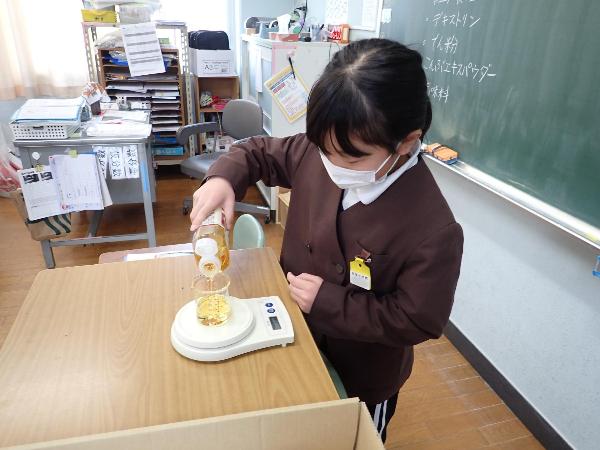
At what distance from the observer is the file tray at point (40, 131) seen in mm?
2234

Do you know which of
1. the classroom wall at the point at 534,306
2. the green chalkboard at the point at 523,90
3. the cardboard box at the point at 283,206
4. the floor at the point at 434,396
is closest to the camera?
the green chalkboard at the point at 523,90

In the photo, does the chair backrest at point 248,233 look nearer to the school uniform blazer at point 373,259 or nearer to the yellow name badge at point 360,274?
the school uniform blazer at point 373,259

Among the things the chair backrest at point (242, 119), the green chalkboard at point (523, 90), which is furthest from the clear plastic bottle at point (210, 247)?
the chair backrest at point (242, 119)

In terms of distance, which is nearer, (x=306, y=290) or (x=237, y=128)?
(x=306, y=290)

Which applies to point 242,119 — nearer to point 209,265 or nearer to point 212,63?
point 212,63

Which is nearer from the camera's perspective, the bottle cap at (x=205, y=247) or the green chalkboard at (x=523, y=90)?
→ the bottle cap at (x=205, y=247)

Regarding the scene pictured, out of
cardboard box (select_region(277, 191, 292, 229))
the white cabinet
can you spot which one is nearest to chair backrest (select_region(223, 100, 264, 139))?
the white cabinet

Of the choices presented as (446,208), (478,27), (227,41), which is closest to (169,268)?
(446,208)

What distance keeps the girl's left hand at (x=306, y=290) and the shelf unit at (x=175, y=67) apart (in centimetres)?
316

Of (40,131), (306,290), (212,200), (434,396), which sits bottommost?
(434,396)

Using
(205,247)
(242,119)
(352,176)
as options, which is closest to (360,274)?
(352,176)

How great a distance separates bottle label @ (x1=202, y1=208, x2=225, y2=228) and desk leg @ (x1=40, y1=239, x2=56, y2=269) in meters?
2.03

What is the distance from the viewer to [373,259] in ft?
2.69

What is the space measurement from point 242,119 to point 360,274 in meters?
2.52
